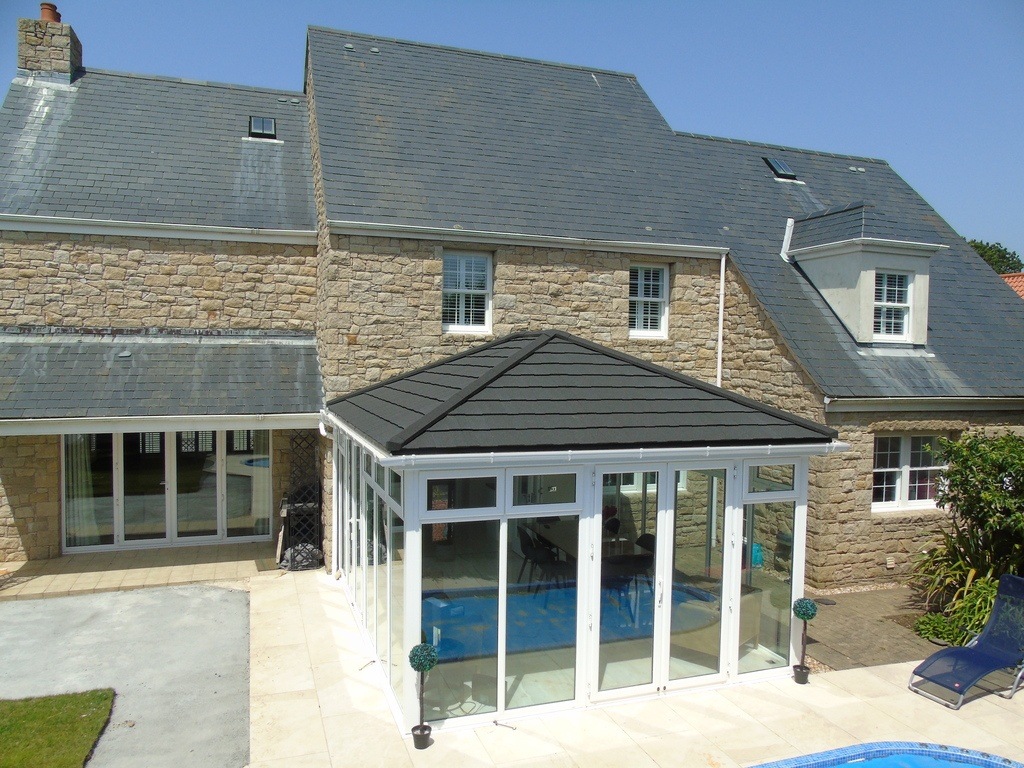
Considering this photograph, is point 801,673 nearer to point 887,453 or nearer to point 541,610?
point 541,610

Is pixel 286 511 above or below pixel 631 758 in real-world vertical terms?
above

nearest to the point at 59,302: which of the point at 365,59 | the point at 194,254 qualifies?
the point at 194,254

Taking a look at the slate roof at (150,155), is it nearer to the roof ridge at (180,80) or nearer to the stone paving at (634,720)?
the roof ridge at (180,80)

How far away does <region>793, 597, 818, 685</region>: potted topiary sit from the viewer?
820 cm

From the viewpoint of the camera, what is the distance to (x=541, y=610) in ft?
24.6

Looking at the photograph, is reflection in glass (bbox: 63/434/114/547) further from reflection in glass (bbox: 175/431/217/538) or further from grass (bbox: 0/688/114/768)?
grass (bbox: 0/688/114/768)

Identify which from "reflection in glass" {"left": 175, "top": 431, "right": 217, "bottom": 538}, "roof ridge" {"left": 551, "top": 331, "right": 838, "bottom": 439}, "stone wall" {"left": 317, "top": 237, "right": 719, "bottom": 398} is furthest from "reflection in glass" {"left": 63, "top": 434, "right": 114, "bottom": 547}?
"roof ridge" {"left": 551, "top": 331, "right": 838, "bottom": 439}

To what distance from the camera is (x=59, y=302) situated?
40.7ft

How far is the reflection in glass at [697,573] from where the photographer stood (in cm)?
809

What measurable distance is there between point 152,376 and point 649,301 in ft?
A: 28.6

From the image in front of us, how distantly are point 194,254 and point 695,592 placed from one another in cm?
1011

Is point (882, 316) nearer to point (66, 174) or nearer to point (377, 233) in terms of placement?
point (377, 233)

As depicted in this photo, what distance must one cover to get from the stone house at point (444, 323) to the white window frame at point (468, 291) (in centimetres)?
5

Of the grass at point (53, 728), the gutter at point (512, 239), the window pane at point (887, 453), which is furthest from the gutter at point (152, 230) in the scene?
the window pane at point (887, 453)
